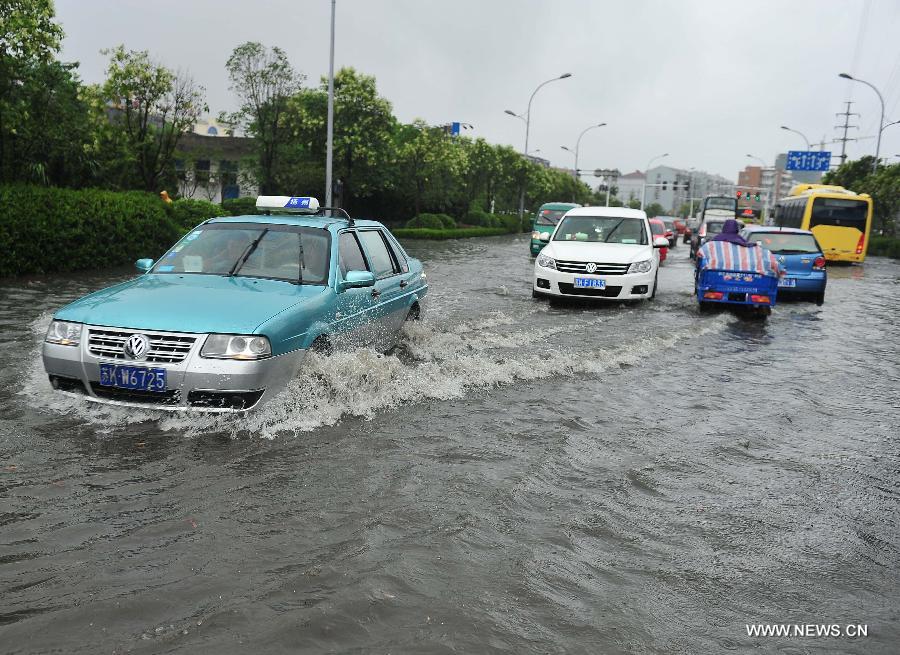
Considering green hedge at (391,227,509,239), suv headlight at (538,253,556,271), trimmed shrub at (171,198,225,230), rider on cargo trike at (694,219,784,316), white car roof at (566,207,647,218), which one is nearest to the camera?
rider on cargo trike at (694,219,784,316)

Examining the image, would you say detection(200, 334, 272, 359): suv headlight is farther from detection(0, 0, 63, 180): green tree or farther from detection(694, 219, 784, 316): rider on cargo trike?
detection(0, 0, 63, 180): green tree

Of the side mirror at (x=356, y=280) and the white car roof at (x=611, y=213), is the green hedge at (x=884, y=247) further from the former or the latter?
the side mirror at (x=356, y=280)

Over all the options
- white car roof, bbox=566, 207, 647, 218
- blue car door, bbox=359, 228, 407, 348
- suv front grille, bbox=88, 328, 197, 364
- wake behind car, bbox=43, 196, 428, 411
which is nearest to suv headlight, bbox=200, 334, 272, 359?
wake behind car, bbox=43, 196, 428, 411

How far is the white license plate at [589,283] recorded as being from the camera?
44.6ft

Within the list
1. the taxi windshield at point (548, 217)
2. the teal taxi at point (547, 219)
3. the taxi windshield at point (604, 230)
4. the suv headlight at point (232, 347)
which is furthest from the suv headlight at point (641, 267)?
the taxi windshield at point (548, 217)

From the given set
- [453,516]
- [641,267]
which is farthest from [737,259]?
[453,516]

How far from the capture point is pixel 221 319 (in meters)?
5.41

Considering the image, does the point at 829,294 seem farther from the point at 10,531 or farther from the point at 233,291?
the point at 10,531

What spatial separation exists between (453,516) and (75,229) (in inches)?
533

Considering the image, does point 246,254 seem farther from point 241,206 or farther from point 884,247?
point 884,247

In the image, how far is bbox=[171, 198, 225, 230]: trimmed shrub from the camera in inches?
782

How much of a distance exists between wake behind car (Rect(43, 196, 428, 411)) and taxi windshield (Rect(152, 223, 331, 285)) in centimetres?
1

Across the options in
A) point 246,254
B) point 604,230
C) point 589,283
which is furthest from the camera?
point 604,230
